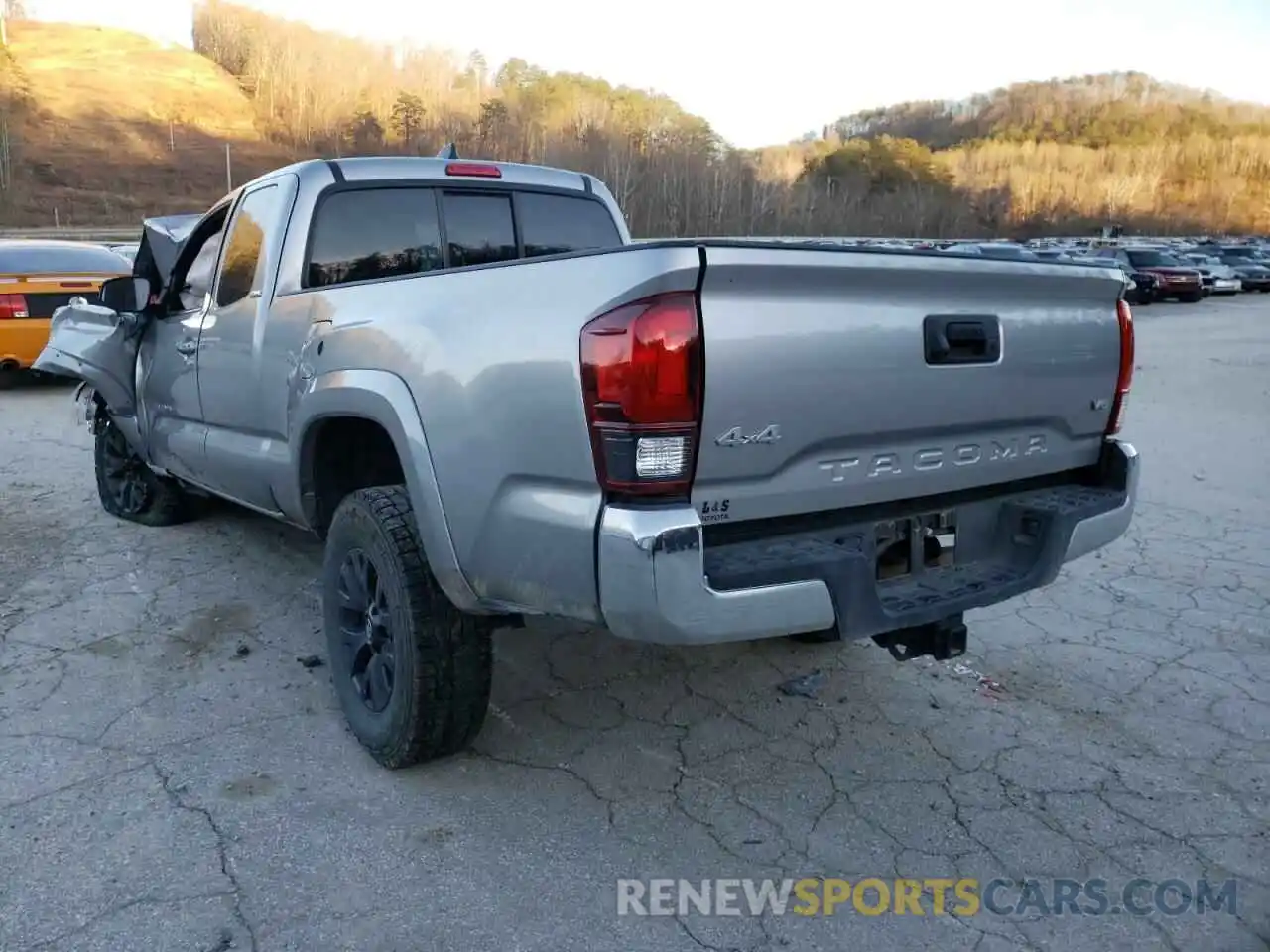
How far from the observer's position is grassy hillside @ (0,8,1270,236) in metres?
79.6

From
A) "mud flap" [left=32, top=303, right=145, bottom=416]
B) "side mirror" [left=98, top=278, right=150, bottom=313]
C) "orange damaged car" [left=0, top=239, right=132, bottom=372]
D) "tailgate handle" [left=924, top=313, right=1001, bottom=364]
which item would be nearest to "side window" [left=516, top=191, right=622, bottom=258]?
"tailgate handle" [left=924, top=313, right=1001, bottom=364]

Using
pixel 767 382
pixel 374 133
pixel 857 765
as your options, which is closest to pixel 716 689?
pixel 857 765

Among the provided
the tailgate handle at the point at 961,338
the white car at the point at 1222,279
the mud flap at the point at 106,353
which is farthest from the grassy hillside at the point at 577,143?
the tailgate handle at the point at 961,338

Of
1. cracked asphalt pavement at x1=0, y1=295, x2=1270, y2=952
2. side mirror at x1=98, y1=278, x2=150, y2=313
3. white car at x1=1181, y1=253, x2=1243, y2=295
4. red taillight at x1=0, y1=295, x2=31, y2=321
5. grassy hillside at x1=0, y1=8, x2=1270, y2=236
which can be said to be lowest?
white car at x1=1181, y1=253, x2=1243, y2=295

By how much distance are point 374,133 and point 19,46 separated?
205ft

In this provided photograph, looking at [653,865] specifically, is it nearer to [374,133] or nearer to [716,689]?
[716,689]

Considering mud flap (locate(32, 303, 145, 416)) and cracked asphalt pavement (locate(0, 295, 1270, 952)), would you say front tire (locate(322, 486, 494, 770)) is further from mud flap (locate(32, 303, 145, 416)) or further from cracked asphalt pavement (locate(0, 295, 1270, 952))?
mud flap (locate(32, 303, 145, 416))

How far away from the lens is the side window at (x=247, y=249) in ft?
13.1

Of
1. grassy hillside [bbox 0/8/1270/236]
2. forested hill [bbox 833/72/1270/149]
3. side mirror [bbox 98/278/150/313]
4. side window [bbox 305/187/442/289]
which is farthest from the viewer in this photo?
forested hill [bbox 833/72/1270/149]

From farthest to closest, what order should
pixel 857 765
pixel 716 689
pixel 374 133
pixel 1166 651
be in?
pixel 374 133, pixel 1166 651, pixel 716 689, pixel 857 765

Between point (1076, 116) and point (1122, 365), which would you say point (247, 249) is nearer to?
point (1122, 365)

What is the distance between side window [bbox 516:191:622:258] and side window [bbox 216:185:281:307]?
42.0 inches

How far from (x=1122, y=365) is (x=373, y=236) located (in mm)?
2871

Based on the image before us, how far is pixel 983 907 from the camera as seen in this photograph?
8.38ft
